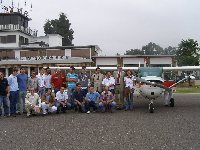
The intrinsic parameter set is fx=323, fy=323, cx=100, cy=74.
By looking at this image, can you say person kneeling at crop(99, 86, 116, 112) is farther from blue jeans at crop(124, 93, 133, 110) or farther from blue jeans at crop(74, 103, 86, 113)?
blue jeans at crop(124, 93, 133, 110)

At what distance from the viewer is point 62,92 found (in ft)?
41.4

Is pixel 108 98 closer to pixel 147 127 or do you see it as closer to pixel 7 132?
pixel 147 127

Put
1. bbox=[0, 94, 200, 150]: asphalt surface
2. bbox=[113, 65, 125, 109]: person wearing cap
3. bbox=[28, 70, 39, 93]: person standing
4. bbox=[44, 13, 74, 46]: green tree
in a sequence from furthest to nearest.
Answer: bbox=[44, 13, 74, 46]: green tree < bbox=[113, 65, 125, 109]: person wearing cap < bbox=[28, 70, 39, 93]: person standing < bbox=[0, 94, 200, 150]: asphalt surface

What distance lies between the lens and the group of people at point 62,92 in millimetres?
12078

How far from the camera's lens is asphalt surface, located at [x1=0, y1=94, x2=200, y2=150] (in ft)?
22.3

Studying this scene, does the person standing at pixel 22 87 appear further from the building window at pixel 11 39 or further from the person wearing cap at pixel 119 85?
the building window at pixel 11 39

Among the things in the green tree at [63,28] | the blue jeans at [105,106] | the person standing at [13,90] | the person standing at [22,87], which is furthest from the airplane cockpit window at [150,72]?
the green tree at [63,28]

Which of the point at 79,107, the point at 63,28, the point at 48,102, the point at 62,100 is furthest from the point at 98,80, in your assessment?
the point at 63,28

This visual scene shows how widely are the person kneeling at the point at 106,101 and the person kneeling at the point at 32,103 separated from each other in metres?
2.44

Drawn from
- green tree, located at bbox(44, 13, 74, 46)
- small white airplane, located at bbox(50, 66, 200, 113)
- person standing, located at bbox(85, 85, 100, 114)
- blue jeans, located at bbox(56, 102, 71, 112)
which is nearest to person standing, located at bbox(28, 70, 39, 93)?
blue jeans, located at bbox(56, 102, 71, 112)

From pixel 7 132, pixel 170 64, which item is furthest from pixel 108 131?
pixel 170 64

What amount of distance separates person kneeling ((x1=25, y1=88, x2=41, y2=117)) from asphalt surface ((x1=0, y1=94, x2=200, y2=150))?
41 cm

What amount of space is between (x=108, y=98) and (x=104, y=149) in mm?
6555

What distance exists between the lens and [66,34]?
88750 millimetres
